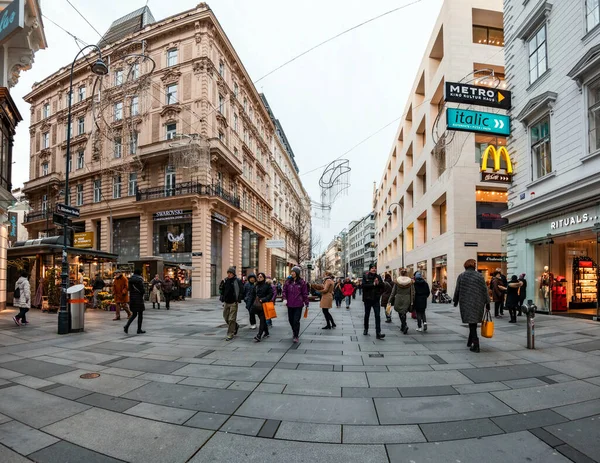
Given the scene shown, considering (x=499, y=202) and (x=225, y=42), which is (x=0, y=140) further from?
(x=499, y=202)

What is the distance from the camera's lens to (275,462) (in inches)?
122

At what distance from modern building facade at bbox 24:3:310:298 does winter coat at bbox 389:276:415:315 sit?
16894 millimetres

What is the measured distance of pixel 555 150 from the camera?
12883 millimetres

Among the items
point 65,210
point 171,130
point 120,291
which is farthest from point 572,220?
point 171,130

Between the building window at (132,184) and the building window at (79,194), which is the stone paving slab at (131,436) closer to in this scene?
→ the building window at (132,184)

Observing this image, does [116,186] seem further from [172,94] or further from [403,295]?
[403,295]

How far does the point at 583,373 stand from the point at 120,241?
105 feet

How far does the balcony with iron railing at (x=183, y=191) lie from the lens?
87.1 feet

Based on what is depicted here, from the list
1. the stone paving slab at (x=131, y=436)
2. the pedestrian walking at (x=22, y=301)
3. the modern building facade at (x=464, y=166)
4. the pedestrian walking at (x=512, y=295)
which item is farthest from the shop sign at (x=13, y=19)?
the modern building facade at (x=464, y=166)

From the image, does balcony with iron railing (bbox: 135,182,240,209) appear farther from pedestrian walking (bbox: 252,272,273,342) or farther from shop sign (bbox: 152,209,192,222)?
pedestrian walking (bbox: 252,272,273,342)

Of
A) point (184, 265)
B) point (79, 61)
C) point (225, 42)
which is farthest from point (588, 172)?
point (79, 61)

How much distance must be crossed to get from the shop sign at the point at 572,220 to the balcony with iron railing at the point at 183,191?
2116 centimetres

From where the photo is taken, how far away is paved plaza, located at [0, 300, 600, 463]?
3320 millimetres

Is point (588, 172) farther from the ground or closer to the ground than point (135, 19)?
closer to the ground
